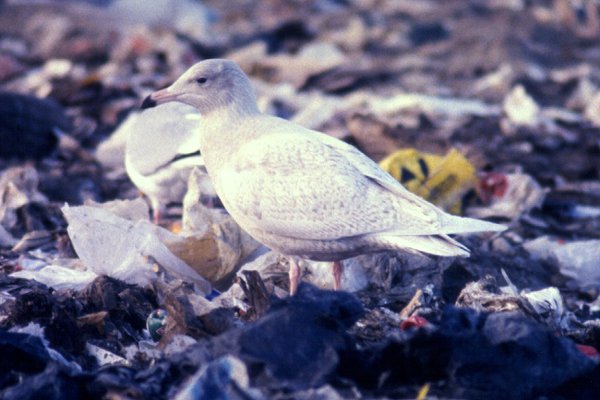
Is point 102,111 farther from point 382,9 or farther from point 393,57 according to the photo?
point 382,9

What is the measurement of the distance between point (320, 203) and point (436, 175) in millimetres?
2105

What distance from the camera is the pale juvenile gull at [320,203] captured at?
4.04 m

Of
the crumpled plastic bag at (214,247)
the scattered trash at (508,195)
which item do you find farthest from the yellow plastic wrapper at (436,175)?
the crumpled plastic bag at (214,247)

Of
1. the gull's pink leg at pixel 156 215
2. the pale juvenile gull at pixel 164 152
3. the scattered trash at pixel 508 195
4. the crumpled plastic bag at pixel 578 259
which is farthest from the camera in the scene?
the scattered trash at pixel 508 195

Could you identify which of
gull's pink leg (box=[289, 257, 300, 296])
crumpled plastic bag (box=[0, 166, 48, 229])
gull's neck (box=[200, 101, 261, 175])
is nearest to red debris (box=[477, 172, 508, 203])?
gull's neck (box=[200, 101, 261, 175])

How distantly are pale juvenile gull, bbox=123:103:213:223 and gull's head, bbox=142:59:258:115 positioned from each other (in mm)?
949

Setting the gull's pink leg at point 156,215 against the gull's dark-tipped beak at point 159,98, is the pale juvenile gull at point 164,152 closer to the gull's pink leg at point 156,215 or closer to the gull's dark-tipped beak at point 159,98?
the gull's pink leg at point 156,215

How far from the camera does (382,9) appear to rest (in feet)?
56.0

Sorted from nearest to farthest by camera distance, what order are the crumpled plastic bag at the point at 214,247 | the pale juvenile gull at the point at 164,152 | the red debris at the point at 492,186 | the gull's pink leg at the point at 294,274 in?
the gull's pink leg at the point at 294,274 < the crumpled plastic bag at the point at 214,247 < the pale juvenile gull at the point at 164,152 < the red debris at the point at 492,186

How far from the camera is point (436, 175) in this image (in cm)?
603

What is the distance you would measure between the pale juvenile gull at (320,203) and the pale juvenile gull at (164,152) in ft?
4.47

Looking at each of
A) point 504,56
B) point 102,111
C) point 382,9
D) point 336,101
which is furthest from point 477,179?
point 382,9

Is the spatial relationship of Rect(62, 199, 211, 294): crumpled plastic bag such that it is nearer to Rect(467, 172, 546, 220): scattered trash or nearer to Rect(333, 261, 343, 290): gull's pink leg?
Rect(333, 261, 343, 290): gull's pink leg

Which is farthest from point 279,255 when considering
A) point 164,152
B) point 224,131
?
point 164,152
